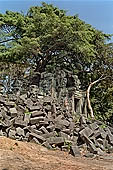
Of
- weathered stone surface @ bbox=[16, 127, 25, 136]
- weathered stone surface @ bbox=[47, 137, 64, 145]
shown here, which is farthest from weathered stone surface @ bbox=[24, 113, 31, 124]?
weathered stone surface @ bbox=[47, 137, 64, 145]

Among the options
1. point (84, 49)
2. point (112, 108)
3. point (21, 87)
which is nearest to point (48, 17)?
point (84, 49)

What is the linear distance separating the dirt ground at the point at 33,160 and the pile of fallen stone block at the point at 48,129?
39 centimetres

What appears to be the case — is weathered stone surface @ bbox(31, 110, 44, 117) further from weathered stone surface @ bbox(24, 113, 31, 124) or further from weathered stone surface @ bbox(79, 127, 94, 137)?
weathered stone surface @ bbox(79, 127, 94, 137)

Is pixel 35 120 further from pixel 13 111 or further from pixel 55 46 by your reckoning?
pixel 55 46

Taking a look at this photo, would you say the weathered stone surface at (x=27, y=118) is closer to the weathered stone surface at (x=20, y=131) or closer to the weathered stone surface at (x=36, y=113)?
the weathered stone surface at (x=36, y=113)

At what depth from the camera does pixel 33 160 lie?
4.76m

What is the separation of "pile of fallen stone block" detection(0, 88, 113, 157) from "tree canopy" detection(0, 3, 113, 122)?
20.3ft

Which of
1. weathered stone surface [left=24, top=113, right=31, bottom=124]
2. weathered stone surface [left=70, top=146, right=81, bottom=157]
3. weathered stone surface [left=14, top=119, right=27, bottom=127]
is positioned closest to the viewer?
weathered stone surface [left=70, top=146, right=81, bottom=157]

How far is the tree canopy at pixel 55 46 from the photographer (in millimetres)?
14266

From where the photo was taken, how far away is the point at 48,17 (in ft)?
49.7

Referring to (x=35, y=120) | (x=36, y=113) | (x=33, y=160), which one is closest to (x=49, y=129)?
(x=35, y=120)

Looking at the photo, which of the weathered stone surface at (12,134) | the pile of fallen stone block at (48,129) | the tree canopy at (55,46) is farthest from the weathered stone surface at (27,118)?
the tree canopy at (55,46)

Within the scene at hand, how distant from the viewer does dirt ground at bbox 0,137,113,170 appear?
429 cm

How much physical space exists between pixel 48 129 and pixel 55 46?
368 inches
